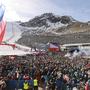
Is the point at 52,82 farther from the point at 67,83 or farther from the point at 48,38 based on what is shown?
the point at 48,38

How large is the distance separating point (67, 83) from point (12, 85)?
3099mm

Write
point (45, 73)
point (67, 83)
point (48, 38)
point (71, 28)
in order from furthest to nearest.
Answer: point (71, 28), point (48, 38), point (45, 73), point (67, 83)

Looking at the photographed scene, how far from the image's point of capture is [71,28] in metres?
164

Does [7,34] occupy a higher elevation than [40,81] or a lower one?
higher

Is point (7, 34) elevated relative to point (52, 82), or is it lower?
elevated

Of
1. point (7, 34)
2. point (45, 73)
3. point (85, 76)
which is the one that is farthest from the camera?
point (45, 73)

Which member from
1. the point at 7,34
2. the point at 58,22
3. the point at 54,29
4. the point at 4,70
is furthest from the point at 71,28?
the point at 7,34

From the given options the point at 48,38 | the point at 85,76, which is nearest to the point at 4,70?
the point at 85,76

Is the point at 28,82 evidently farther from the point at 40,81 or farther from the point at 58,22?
the point at 58,22

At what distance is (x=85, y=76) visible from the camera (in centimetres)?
2745

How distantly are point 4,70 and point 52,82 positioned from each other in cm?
551

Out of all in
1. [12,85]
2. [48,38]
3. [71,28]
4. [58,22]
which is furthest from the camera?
[58,22]

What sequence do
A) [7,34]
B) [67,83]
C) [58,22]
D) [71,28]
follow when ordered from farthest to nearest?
[58,22] < [71,28] < [67,83] < [7,34]

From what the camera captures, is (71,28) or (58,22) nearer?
(71,28)
